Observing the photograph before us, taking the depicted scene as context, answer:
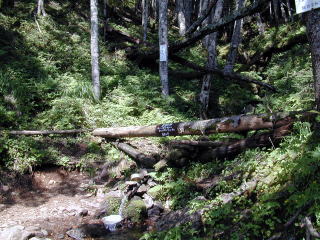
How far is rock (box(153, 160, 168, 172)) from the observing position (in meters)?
7.51

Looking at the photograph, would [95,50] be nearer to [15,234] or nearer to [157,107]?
[157,107]

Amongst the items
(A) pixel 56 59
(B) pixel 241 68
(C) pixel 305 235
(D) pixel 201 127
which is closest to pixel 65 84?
(A) pixel 56 59

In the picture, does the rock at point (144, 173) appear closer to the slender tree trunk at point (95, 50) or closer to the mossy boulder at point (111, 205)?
the mossy boulder at point (111, 205)

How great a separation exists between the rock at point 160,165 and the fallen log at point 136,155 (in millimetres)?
556

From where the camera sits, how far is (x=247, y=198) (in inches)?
192

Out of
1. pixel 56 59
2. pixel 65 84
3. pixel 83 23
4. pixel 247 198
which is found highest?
pixel 83 23

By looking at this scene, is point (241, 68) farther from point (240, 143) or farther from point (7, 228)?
point (7, 228)

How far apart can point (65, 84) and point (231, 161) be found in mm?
8324

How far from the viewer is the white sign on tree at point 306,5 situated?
4363 mm

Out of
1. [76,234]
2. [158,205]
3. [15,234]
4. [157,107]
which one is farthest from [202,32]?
[15,234]

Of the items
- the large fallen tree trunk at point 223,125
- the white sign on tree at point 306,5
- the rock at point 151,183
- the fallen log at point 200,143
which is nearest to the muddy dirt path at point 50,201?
the rock at point 151,183

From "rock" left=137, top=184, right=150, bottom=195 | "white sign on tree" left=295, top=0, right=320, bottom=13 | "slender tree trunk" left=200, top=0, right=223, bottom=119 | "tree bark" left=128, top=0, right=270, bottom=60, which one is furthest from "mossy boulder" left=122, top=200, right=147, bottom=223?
"slender tree trunk" left=200, top=0, right=223, bottom=119

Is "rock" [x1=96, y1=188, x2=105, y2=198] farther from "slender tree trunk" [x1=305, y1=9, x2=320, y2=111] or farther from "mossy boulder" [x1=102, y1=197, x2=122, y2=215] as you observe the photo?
"slender tree trunk" [x1=305, y1=9, x2=320, y2=111]

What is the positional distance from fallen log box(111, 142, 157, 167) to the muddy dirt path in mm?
1429
